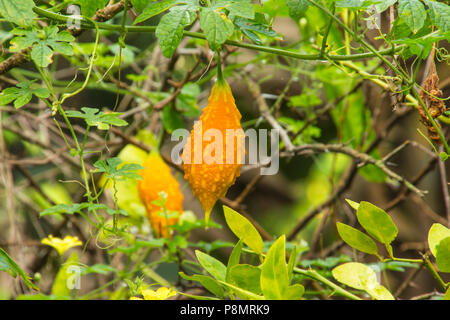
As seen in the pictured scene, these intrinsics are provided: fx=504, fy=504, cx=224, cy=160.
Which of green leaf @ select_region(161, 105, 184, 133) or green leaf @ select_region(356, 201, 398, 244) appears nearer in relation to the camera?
green leaf @ select_region(356, 201, 398, 244)

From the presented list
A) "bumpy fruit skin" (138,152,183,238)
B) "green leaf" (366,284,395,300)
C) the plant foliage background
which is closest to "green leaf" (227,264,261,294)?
the plant foliage background

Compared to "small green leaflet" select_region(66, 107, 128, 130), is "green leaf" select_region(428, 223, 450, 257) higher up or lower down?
lower down

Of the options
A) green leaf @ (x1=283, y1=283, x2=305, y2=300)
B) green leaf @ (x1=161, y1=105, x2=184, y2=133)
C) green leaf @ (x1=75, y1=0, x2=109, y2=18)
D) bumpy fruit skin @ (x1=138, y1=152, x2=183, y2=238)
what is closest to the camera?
green leaf @ (x1=283, y1=283, x2=305, y2=300)

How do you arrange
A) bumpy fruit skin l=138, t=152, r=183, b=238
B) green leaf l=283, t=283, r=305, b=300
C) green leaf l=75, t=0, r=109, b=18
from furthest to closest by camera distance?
bumpy fruit skin l=138, t=152, r=183, b=238 < green leaf l=75, t=0, r=109, b=18 < green leaf l=283, t=283, r=305, b=300

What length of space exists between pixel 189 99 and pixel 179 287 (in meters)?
0.40

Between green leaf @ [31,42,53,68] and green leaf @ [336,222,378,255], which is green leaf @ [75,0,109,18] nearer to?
green leaf @ [31,42,53,68]

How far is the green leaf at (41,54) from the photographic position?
50 centimetres

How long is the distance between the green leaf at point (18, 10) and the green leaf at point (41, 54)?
Result: 0.04 metres

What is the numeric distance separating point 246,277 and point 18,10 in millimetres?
326

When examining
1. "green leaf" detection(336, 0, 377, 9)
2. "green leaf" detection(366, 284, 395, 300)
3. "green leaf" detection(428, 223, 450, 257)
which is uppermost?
"green leaf" detection(336, 0, 377, 9)

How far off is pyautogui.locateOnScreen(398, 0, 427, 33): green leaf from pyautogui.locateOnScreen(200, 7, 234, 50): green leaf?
0.17 meters

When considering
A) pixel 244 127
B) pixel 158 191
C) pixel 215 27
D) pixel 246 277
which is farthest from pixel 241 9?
pixel 244 127

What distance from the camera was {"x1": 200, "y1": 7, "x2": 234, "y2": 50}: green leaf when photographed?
45 centimetres
